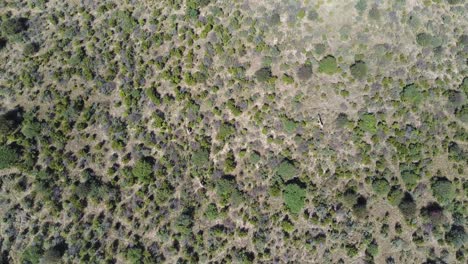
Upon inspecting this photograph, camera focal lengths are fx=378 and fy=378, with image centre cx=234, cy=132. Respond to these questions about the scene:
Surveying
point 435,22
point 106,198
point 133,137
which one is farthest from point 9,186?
point 435,22

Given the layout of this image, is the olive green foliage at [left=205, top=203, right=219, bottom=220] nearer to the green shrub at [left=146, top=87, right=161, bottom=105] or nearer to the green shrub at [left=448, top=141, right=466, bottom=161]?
the green shrub at [left=146, top=87, right=161, bottom=105]

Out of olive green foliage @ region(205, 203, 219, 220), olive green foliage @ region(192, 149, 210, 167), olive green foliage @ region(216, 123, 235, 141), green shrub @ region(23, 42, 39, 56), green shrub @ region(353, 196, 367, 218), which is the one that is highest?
green shrub @ region(23, 42, 39, 56)

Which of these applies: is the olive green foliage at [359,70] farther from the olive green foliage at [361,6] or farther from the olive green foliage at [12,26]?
the olive green foliage at [12,26]

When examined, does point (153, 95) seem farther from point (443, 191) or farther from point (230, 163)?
point (443, 191)

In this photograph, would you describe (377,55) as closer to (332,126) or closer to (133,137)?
(332,126)

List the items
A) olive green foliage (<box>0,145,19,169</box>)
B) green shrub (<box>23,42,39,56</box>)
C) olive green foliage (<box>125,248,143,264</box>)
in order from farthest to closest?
1. green shrub (<box>23,42,39,56</box>)
2. olive green foliage (<box>0,145,19,169</box>)
3. olive green foliage (<box>125,248,143,264</box>)

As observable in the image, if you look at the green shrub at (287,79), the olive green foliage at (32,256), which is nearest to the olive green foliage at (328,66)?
the green shrub at (287,79)

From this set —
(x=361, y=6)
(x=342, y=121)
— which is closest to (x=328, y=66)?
(x=342, y=121)

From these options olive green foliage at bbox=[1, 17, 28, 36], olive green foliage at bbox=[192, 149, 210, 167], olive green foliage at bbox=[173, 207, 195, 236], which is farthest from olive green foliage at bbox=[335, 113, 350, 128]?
olive green foliage at bbox=[1, 17, 28, 36]
